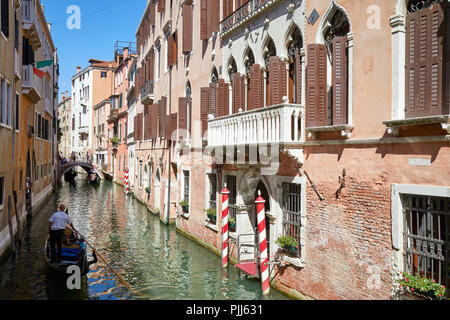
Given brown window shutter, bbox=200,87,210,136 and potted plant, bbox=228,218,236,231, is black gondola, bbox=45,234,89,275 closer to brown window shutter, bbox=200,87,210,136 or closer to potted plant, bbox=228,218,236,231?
potted plant, bbox=228,218,236,231

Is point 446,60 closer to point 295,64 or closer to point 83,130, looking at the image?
point 295,64

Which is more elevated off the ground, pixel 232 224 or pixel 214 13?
pixel 214 13

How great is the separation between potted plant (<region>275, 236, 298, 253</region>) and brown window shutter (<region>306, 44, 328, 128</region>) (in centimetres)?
231

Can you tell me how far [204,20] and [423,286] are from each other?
9.71 m

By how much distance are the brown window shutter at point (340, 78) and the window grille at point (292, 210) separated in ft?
6.31

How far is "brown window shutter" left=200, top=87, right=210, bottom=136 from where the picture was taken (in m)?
12.3

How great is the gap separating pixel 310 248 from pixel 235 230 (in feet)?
11.4

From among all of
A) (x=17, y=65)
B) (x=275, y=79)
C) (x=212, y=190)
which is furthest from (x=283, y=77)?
(x=17, y=65)

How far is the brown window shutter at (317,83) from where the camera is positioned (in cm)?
705

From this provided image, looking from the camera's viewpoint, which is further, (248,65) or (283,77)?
(248,65)

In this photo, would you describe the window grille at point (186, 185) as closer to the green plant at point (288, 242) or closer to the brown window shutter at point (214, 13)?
the brown window shutter at point (214, 13)

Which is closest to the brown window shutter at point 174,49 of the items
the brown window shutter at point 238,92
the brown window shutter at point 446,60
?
the brown window shutter at point 238,92

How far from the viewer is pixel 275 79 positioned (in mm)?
8281
